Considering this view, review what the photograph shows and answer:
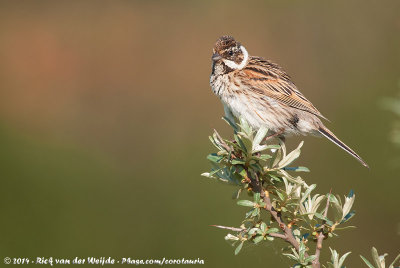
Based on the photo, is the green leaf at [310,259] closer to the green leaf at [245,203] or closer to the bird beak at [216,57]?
the green leaf at [245,203]

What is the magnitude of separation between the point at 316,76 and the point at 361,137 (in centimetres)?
134

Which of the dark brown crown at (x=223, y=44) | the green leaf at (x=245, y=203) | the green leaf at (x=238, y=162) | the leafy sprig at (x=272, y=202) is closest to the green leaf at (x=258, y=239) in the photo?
the leafy sprig at (x=272, y=202)

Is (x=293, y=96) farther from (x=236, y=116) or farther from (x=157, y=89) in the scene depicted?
(x=157, y=89)

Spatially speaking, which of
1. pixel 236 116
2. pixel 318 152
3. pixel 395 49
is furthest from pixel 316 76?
pixel 236 116

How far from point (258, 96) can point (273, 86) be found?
0.20 metres

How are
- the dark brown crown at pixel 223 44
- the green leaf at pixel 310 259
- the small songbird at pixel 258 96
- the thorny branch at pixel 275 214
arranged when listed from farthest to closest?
the dark brown crown at pixel 223 44, the small songbird at pixel 258 96, the thorny branch at pixel 275 214, the green leaf at pixel 310 259

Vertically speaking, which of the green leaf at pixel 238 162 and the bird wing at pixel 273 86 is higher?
the bird wing at pixel 273 86

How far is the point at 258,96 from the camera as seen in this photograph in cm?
378

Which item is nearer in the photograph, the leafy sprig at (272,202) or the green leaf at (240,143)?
the leafy sprig at (272,202)

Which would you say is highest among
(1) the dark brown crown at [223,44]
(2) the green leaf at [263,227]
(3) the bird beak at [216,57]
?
(1) the dark brown crown at [223,44]

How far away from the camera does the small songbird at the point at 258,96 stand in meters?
3.68

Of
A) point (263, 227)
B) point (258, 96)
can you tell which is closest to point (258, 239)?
point (263, 227)

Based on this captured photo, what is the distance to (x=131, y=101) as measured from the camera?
665 cm

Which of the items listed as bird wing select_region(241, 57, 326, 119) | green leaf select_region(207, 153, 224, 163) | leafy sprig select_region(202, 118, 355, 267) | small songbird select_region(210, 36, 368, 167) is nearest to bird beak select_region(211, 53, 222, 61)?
small songbird select_region(210, 36, 368, 167)
